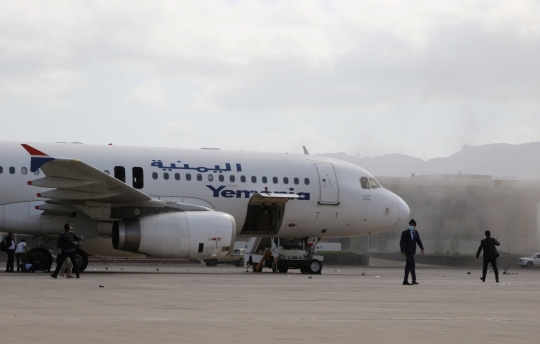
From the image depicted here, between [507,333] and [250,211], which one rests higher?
[250,211]

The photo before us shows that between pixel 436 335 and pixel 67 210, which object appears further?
pixel 67 210

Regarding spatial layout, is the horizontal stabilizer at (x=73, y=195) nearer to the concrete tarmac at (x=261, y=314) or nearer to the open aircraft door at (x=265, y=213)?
the open aircraft door at (x=265, y=213)

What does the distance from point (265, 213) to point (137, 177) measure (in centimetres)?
481

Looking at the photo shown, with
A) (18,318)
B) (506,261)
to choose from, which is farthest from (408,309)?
(506,261)

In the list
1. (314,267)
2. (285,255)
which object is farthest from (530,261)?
(285,255)

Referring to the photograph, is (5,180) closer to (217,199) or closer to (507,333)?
(217,199)

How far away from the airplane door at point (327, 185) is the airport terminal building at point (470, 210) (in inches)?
1023

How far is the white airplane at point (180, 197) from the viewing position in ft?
79.0

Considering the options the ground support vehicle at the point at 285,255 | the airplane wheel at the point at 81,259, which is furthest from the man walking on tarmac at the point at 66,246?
the ground support vehicle at the point at 285,255

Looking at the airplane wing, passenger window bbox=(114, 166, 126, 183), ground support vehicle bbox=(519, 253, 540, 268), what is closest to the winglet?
the airplane wing

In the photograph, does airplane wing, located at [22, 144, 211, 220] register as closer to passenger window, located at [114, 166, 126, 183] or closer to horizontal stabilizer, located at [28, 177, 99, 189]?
horizontal stabilizer, located at [28, 177, 99, 189]

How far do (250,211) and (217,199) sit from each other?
151cm

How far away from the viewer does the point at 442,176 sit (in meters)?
57.6

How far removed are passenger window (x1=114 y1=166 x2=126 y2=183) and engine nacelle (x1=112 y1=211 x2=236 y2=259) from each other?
1.40m
